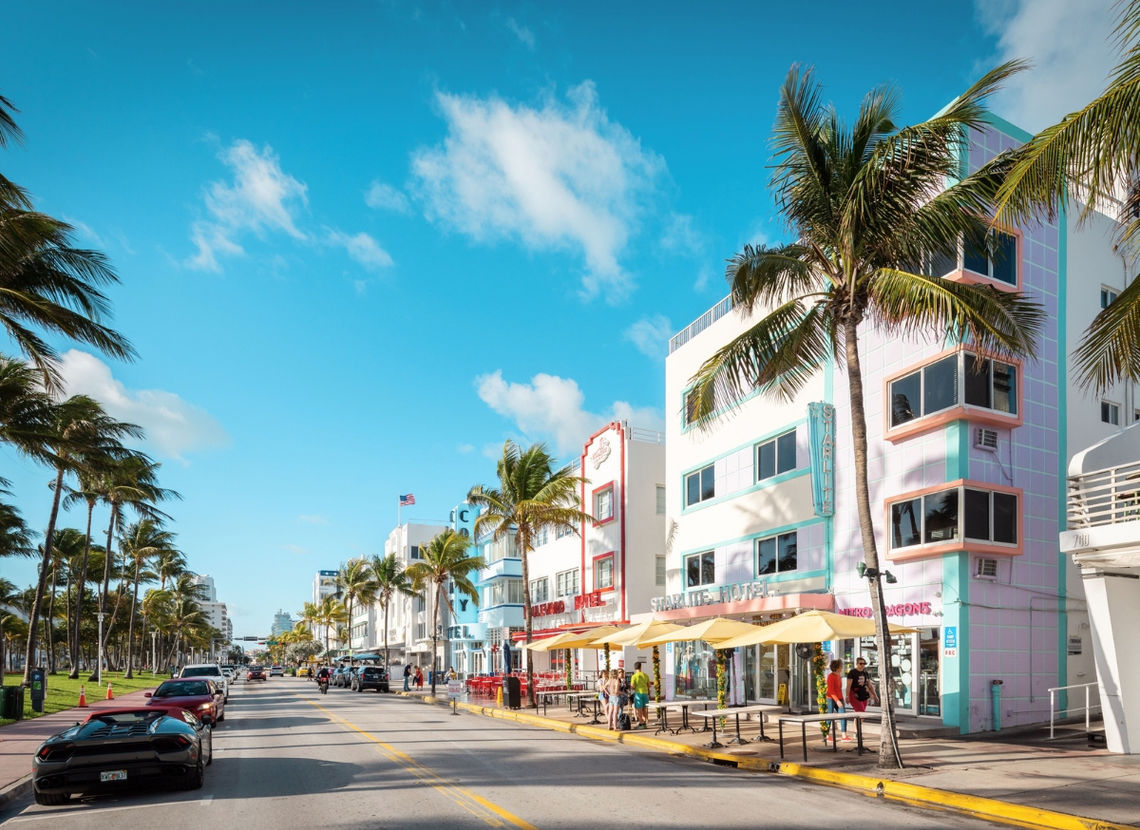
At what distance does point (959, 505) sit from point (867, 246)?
7.57 m

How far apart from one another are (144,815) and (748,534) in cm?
2126

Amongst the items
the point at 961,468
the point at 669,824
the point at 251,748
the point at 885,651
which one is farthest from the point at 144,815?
the point at 961,468

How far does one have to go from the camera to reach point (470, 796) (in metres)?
12.5

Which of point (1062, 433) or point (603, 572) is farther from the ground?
point (1062, 433)

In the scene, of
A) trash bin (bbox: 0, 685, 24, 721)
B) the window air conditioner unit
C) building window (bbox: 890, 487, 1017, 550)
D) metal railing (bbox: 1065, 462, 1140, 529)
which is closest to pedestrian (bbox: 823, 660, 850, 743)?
building window (bbox: 890, 487, 1017, 550)

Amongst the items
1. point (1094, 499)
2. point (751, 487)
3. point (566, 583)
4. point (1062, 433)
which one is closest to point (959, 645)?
point (1094, 499)

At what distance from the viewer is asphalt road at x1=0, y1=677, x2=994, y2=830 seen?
10.9 metres

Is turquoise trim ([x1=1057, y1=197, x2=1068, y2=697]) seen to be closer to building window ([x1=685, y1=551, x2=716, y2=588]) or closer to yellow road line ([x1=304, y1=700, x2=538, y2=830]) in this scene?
building window ([x1=685, y1=551, x2=716, y2=588])

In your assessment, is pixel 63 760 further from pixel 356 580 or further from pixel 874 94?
pixel 356 580

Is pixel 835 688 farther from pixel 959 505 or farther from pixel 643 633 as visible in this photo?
pixel 643 633

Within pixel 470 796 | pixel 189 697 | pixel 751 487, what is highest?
pixel 751 487

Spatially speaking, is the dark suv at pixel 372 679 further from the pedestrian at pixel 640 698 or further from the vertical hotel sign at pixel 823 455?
the vertical hotel sign at pixel 823 455

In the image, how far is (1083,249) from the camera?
24797 millimetres

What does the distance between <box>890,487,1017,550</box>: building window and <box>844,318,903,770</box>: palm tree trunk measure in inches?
230
